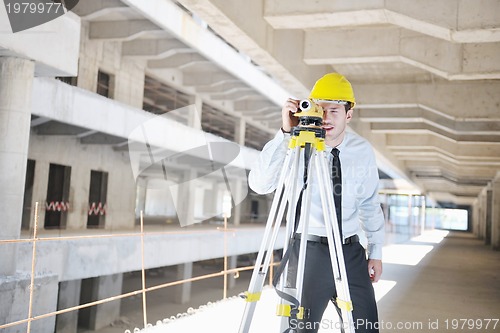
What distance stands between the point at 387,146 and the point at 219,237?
699 cm

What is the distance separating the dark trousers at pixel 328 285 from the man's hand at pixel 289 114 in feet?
1.96

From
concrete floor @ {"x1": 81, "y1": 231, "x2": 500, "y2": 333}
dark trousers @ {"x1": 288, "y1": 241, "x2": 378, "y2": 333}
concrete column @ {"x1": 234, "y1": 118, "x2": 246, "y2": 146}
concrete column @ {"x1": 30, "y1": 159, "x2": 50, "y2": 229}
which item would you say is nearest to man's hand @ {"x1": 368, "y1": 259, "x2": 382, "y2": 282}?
dark trousers @ {"x1": 288, "y1": 241, "x2": 378, "y2": 333}

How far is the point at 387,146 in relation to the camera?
17.8 meters

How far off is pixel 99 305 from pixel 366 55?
1409cm

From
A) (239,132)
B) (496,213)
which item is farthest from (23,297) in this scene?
(496,213)

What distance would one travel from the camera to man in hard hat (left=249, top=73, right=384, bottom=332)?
2527mm

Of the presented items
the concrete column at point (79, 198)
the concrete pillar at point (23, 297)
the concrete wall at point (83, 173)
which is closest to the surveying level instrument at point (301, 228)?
the concrete pillar at point (23, 297)

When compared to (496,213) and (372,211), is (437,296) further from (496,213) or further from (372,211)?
(496,213)

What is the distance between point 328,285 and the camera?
2.54 m

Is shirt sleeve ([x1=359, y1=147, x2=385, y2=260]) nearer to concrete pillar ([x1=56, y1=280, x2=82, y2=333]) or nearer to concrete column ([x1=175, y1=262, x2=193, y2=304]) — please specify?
concrete pillar ([x1=56, y1=280, x2=82, y2=333])

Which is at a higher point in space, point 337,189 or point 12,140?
point 12,140

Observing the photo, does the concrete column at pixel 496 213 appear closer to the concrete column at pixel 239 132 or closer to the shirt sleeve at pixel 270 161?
the concrete column at pixel 239 132

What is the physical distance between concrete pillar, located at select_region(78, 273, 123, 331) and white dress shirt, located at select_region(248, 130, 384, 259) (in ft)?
55.4

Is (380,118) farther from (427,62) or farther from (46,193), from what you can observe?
(46,193)
